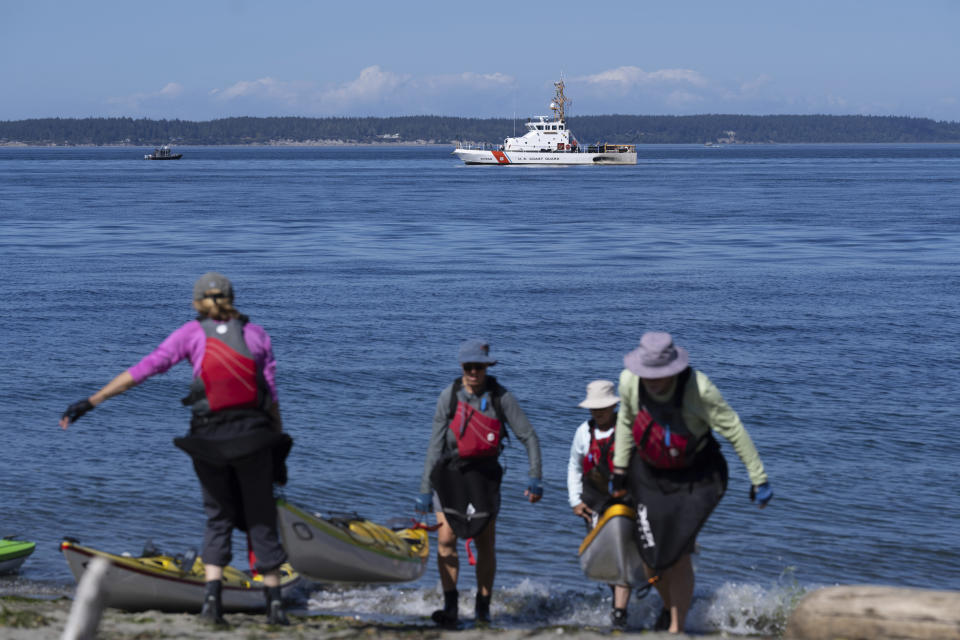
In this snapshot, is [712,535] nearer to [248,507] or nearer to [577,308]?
[248,507]

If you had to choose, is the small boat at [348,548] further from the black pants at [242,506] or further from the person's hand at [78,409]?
the person's hand at [78,409]

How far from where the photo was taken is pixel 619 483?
21.5 ft

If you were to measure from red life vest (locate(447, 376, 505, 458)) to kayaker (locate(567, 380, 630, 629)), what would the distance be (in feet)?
1.86

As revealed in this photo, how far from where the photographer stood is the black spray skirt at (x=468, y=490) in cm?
713

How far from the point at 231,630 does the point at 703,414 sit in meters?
2.87

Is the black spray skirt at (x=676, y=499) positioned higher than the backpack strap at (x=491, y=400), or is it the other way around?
the backpack strap at (x=491, y=400)

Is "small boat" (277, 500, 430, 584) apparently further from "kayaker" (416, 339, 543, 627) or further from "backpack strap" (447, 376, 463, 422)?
"backpack strap" (447, 376, 463, 422)

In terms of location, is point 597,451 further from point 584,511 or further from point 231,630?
point 231,630

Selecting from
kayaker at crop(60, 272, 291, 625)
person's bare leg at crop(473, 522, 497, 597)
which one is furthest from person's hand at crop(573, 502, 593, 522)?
kayaker at crop(60, 272, 291, 625)

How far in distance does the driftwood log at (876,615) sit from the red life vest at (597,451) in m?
1.57

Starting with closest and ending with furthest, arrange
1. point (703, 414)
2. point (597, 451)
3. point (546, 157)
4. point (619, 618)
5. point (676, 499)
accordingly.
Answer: point (703, 414)
point (676, 499)
point (597, 451)
point (619, 618)
point (546, 157)

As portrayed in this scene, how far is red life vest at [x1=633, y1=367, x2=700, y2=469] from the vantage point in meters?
6.03

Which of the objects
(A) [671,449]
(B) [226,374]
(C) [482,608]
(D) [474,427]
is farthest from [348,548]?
(A) [671,449]

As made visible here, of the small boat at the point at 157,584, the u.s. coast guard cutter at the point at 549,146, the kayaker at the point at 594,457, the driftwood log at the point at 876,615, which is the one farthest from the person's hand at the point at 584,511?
the u.s. coast guard cutter at the point at 549,146
